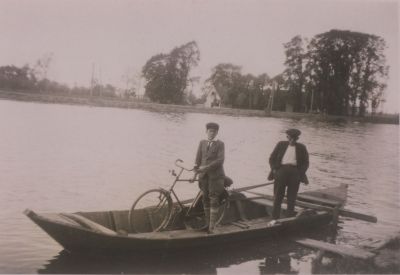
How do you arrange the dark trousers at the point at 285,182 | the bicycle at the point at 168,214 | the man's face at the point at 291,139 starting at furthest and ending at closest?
the dark trousers at the point at 285,182, the man's face at the point at 291,139, the bicycle at the point at 168,214

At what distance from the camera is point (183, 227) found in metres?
8.18

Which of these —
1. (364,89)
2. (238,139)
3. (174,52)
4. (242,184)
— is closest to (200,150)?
(242,184)

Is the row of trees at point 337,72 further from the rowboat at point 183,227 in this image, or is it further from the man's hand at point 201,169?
the man's hand at point 201,169

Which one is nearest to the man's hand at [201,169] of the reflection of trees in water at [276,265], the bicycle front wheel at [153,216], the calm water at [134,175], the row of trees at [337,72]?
the bicycle front wheel at [153,216]

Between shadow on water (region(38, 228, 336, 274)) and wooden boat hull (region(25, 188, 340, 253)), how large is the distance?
0.20 metres

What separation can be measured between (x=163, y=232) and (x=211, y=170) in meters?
1.33

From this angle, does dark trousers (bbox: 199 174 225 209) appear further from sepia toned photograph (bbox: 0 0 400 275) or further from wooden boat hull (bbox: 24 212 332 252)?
wooden boat hull (bbox: 24 212 332 252)

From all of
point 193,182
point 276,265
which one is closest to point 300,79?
point 193,182

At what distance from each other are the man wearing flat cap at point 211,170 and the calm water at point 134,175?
853 millimetres

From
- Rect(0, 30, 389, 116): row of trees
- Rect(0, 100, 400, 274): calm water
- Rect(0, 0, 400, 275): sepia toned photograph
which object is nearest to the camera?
Rect(0, 0, 400, 275): sepia toned photograph

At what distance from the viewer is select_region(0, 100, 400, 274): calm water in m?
7.70

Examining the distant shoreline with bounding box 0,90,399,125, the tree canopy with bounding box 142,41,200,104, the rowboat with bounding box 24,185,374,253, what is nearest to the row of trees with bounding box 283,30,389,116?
the distant shoreline with bounding box 0,90,399,125

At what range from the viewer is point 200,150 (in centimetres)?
741

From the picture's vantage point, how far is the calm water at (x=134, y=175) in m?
7.70
